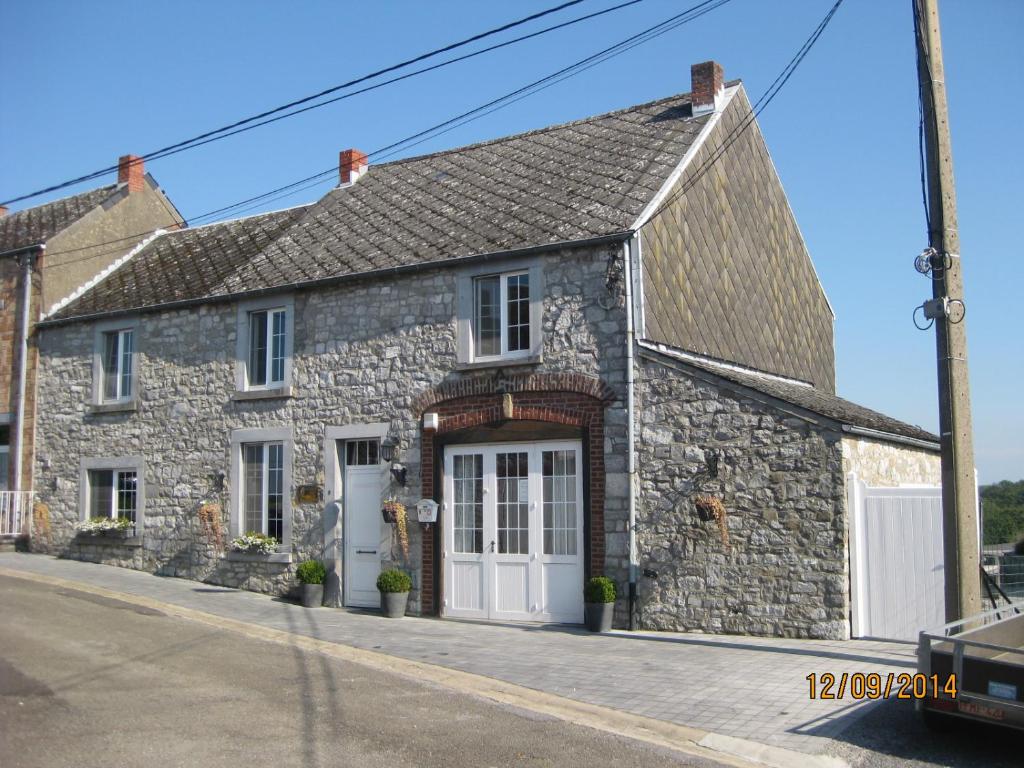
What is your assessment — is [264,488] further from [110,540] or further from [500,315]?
[500,315]

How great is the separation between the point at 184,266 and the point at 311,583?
25.7ft

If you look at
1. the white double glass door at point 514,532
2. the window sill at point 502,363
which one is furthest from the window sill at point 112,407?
the window sill at point 502,363

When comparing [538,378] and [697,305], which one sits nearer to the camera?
[538,378]

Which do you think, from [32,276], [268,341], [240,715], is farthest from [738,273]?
[32,276]

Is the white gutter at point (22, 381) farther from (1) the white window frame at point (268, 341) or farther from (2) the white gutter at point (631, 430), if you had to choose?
(2) the white gutter at point (631, 430)

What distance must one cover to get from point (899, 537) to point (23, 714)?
30.6ft

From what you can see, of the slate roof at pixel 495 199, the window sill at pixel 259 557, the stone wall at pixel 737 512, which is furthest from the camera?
the window sill at pixel 259 557

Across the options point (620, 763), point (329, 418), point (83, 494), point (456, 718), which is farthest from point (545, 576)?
point (83, 494)

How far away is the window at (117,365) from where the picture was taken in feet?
62.7

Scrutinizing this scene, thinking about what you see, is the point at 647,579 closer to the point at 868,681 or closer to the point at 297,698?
the point at 868,681

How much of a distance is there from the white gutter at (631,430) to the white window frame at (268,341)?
6067mm

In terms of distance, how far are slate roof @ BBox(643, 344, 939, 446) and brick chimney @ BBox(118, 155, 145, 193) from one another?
1443 centimetres

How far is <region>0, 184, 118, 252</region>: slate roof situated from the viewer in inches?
840

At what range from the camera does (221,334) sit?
17531 mm
